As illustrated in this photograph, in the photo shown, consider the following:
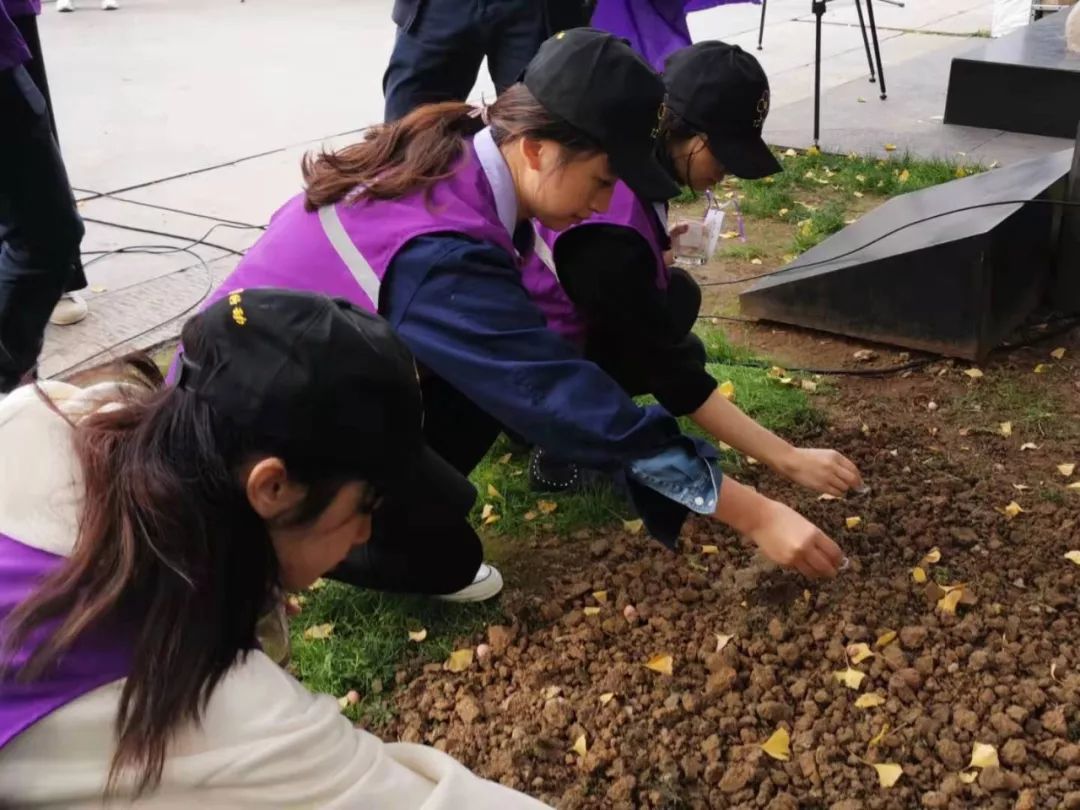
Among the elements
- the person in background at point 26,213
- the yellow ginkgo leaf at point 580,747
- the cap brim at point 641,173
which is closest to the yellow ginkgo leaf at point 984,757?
the yellow ginkgo leaf at point 580,747

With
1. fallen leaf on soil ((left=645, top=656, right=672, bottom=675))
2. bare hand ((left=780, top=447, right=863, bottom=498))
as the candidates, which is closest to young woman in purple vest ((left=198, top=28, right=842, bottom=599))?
bare hand ((left=780, top=447, right=863, bottom=498))

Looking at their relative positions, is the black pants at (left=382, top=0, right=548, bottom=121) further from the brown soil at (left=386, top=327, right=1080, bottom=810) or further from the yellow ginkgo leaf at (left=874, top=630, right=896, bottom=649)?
the yellow ginkgo leaf at (left=874, top=630, right=896, bottom=649)

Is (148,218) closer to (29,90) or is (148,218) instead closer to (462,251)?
(29,90)

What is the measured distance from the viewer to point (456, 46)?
3799mm

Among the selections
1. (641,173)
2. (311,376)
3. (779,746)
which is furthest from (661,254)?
(311,376)

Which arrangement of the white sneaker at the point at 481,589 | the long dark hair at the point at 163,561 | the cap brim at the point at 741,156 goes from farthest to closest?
the white sneaker at the point at 481,589, the cap brim at the point at 741,156, the long dark hair at the point at 163,561

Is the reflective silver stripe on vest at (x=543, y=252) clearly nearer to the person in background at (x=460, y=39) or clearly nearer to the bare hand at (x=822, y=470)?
the bare hand at (x=822, y=470)

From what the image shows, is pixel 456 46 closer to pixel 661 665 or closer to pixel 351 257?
pixel 351 257

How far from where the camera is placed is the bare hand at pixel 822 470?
7.41ft

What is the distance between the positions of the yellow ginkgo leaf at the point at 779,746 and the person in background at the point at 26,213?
2.53 metres

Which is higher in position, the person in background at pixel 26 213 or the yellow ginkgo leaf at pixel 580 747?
→ the person in background at pixel 26 213

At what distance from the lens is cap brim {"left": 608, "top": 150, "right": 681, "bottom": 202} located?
194 centimetres

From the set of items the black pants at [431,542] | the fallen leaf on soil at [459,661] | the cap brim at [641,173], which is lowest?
the fallen leaf on soil at [459,661]

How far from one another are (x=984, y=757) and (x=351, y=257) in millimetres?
1430
